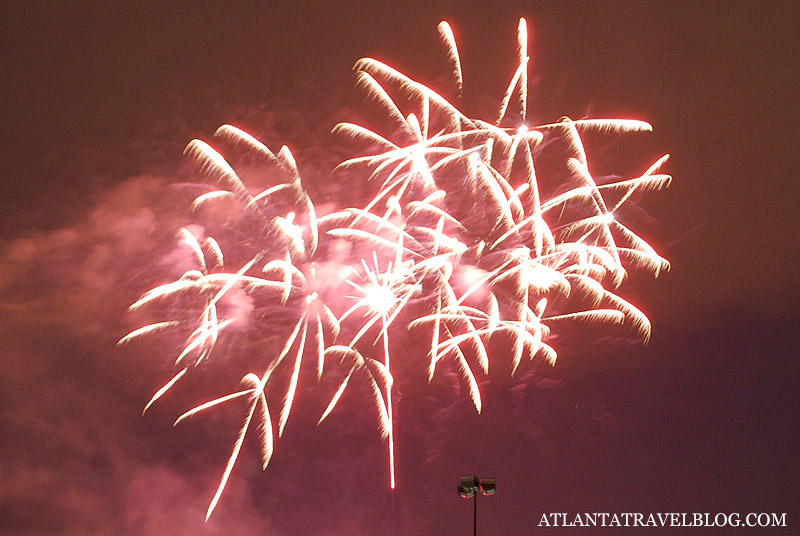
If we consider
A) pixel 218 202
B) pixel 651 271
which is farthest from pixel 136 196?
pixel 651 271

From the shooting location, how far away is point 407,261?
3.77 meters

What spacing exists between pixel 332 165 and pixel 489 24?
1.28 m

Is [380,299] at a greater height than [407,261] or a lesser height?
lesser

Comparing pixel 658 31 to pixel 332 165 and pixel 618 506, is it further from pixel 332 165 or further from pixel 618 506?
pixel 618 506

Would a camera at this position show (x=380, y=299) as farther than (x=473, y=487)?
Yes

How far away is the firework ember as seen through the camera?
380 centimetres

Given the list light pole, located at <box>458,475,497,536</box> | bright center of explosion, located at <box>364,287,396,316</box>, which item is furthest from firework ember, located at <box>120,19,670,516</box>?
light pole, located at <box>458,475,497,536</box>

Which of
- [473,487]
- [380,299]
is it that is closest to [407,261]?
[380,299]

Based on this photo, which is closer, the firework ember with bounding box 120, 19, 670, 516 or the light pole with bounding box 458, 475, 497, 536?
the light pole with bounding box 458, 475, 497, 536

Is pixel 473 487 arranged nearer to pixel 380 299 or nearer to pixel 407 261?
pixel 380 299

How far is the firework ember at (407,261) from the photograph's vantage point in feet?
12.5

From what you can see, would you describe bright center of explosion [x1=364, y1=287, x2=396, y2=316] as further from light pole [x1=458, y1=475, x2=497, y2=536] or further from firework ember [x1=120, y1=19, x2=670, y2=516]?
light pole [x1=458, y1=475, x2=497, y2=536]

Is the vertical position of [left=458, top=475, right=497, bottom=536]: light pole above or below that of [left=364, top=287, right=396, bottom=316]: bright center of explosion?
below

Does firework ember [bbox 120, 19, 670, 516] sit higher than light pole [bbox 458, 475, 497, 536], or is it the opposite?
firework ember [bbox 120, 19, 670, 516]
